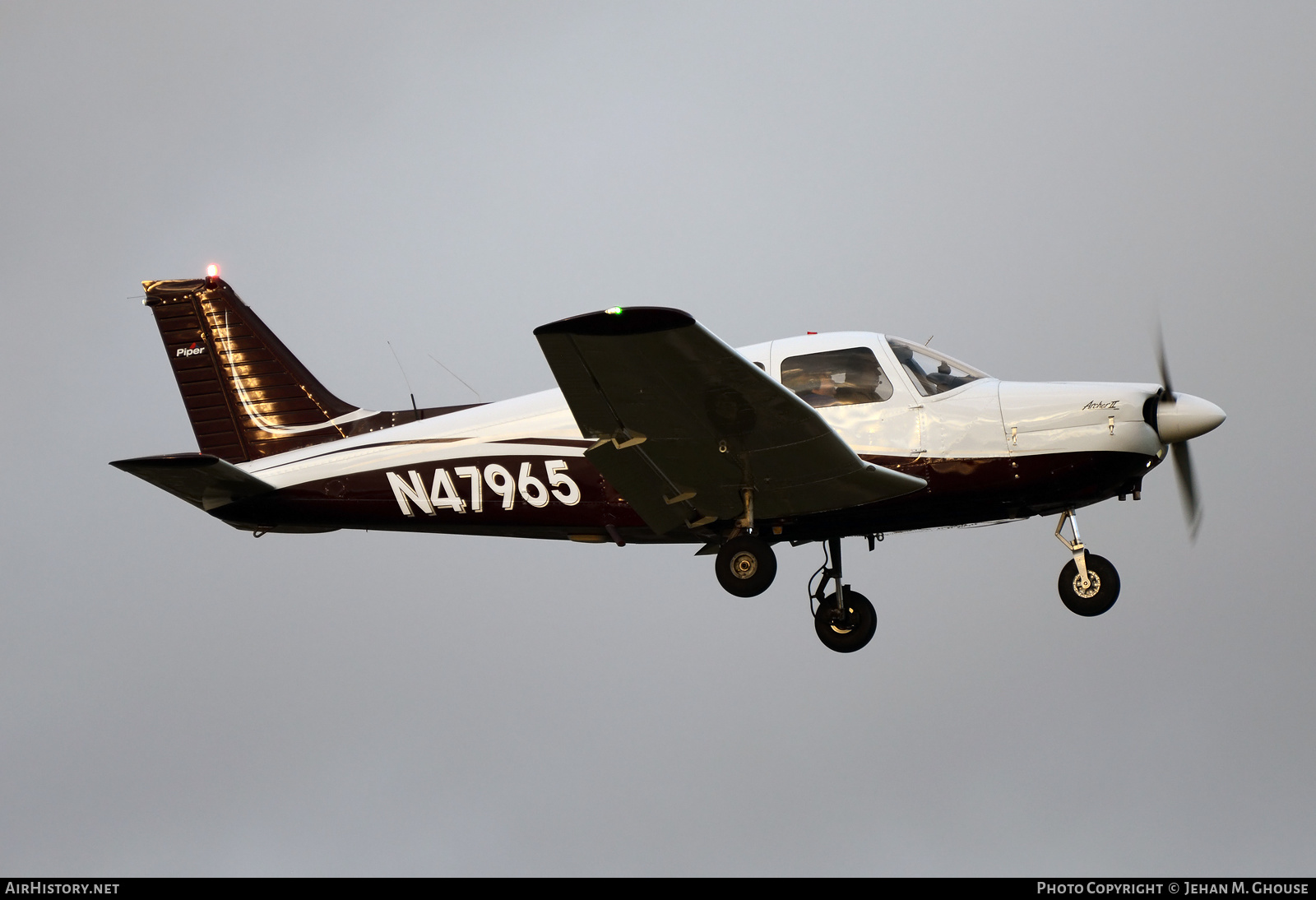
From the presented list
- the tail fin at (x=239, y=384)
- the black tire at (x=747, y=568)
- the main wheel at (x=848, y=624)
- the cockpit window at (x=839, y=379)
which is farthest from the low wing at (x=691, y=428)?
the tail fin at (x=239, y=384)

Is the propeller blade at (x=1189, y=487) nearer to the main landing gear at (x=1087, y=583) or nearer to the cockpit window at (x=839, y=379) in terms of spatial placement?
the main landing gear at (x=1087, y=583)

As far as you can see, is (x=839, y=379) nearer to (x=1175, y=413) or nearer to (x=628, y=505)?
(x=628, y=505)

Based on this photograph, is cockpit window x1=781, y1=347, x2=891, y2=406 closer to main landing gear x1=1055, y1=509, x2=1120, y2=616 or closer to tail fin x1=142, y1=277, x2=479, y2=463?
main landing gear x1=1055, y1=509, x2=1120, y2=616

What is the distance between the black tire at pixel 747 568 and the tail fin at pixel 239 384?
3.78 metres

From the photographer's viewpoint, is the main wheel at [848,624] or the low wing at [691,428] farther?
the main wheel at [848,624]

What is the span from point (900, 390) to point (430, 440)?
4.88 metres

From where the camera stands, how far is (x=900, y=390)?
12.8 meters

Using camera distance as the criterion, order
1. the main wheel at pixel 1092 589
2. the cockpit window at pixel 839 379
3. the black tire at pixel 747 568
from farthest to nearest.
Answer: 1. the cockpit window at pixel 839 379
2. the main wheel at pixel 1092 589
3. the black tire at pixel 747 568

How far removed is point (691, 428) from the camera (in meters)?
11.9

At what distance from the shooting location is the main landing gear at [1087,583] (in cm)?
1266

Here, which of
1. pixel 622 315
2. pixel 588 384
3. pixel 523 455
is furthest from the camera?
pixel 523 455

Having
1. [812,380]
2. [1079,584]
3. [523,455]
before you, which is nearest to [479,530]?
[523,455]

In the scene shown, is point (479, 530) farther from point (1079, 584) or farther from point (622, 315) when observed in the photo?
point (1079, 584)

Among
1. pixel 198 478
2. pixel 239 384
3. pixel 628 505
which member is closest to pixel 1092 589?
pixel 628 505
